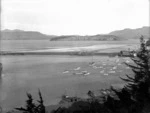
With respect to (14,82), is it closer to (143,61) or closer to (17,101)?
(17,101)

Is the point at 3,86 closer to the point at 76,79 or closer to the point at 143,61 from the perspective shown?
the point at 76,79

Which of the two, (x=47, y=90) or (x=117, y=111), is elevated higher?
(x=117, y=111)

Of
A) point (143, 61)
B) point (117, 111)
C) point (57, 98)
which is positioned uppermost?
point (143, 61)

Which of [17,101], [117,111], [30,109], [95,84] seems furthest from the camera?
[95,84]

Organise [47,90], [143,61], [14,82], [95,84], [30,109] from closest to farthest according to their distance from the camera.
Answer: [30,109] → [143,61] → [47,90] → [95,84] → [14,82]

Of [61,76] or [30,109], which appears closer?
[30,109]

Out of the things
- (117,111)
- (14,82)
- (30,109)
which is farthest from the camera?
(14,82)

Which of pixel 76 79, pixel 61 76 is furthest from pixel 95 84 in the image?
pixel 61 76

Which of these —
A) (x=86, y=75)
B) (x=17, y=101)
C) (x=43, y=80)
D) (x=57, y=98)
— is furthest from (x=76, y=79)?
(x=17, y=101)

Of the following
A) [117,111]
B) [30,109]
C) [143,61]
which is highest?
[143,61]
